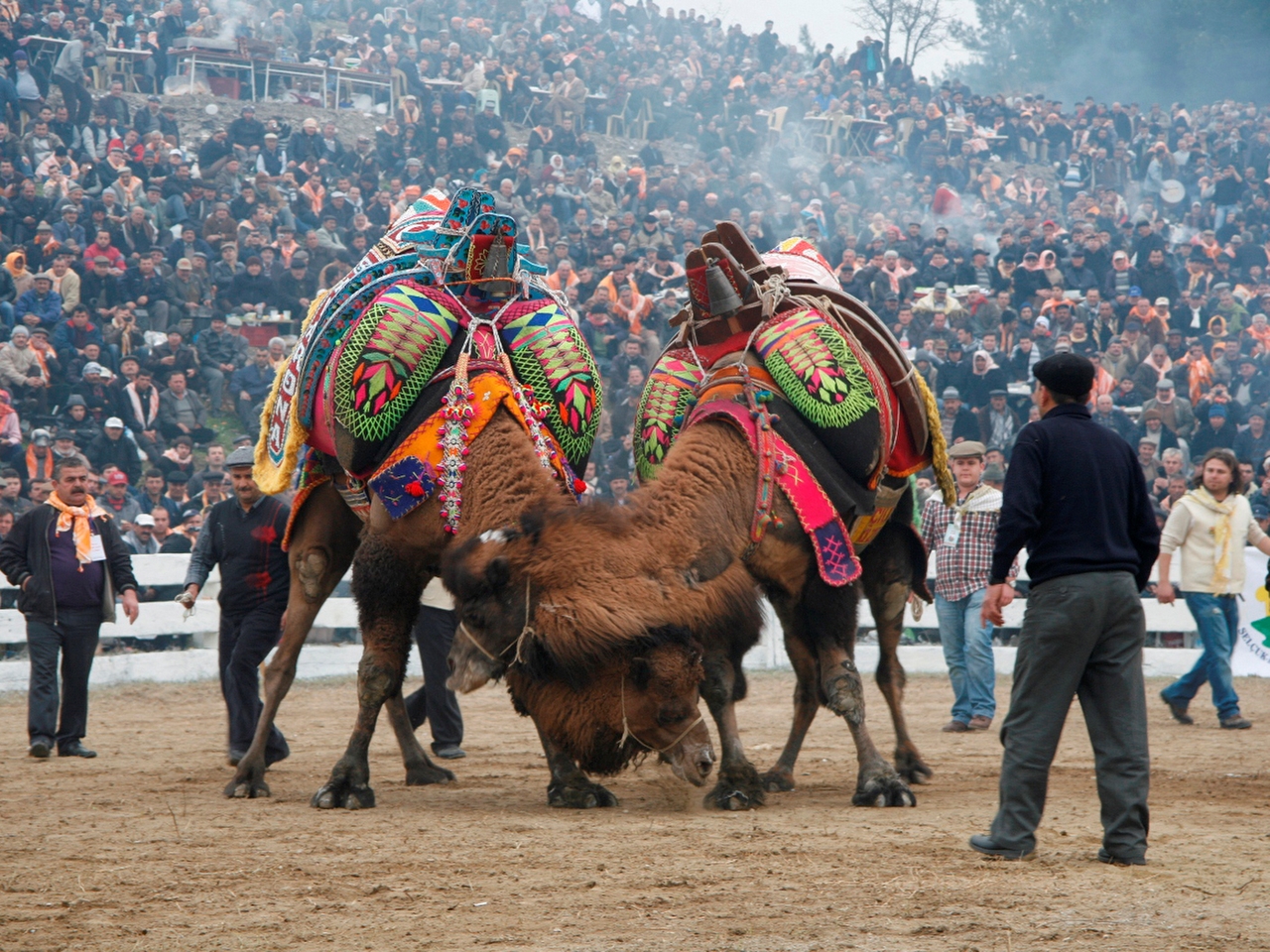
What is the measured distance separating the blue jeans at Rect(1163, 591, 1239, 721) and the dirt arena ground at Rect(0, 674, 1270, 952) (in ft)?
7.56

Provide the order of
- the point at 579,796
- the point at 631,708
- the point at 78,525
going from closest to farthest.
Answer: the point at 631,708 → the point at 579,796 → the point at 78,525

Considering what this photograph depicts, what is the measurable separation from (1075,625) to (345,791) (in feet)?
11.7

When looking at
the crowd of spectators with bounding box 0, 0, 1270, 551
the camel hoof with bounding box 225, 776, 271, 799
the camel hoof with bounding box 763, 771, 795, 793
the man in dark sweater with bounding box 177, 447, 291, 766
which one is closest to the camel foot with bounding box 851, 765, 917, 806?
the camel hoof with bounding box 763, 771, 795, 793

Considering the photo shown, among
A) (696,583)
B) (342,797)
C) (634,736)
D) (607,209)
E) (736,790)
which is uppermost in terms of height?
(607,209)

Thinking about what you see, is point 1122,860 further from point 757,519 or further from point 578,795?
point 578,795

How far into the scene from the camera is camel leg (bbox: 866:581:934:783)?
7.73 metres

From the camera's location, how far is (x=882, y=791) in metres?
6.53

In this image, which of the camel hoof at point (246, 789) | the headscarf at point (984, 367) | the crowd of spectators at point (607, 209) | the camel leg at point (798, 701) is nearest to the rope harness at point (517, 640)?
the camel leg at point (798, 701)

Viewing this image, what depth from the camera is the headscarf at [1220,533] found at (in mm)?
10578

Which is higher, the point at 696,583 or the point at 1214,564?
the point at 696,583

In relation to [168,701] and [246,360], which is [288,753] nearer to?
[168,701]

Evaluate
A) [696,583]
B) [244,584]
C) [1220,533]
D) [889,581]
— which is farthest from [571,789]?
[1220,533]

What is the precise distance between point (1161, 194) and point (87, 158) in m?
22.0

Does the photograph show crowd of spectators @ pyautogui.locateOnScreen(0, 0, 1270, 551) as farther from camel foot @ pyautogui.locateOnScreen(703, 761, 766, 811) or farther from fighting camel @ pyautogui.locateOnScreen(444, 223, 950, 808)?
camel foot @ pyautogui.locateOnScreen(703, 761, 766, 811)
